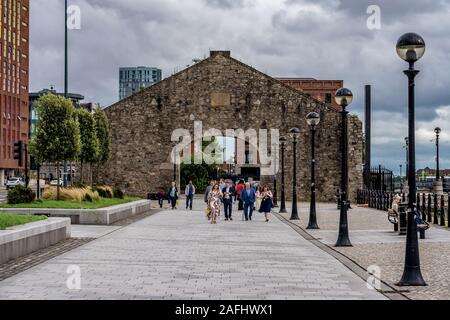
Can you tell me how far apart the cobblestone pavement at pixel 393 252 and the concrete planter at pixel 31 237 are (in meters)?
6.50

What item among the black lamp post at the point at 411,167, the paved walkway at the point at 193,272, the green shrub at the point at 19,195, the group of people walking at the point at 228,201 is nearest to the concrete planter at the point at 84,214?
the green shrub at the point at 19,195

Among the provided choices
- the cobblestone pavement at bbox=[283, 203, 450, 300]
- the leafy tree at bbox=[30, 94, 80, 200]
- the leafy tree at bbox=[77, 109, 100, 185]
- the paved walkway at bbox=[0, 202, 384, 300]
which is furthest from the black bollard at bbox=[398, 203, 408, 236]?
the leafy tree at bbox=[77, 109, 100, 185]

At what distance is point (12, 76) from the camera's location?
3986 inches

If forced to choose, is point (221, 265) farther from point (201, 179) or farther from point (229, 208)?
point (201, 179)

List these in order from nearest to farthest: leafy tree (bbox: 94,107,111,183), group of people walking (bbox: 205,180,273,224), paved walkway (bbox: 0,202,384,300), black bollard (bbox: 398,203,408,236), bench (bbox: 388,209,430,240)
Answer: paved walkway (bbox: 0,202,384,300), bench (bbox: 388,209,430,240), black bollard (bbox: 398,203,408,236), group of people walking (bbox: 205,180,273,224), leafy tree (bbox: 94,107,111,183)

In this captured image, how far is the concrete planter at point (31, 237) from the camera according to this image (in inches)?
532

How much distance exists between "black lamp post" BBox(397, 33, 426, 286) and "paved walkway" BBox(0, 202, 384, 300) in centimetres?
80

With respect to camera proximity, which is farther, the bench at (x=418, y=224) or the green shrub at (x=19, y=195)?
the green shrub at (x=19, y=195)

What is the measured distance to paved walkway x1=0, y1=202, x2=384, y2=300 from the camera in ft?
32.6

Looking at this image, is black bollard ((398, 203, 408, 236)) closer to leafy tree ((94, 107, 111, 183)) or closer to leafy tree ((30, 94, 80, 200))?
leafy tree ((30, 94, 80, 200))

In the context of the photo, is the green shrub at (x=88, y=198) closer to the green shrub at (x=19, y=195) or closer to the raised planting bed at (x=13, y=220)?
the green shrub at (x=19, y=195)

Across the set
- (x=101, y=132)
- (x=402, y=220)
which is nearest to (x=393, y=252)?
(x=402, y=220)

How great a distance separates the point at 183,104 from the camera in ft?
168

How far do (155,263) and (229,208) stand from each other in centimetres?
1635
